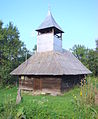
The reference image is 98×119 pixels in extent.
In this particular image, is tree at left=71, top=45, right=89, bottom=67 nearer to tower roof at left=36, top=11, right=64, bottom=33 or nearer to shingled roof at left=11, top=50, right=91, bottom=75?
tower roof at left=36, top=11, right=64, bottom=33

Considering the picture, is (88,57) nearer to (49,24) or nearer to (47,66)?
(49,24)

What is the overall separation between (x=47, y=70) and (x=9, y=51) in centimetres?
976

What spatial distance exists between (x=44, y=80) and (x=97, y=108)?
7412 millimetres

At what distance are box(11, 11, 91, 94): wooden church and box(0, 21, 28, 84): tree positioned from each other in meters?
5.21

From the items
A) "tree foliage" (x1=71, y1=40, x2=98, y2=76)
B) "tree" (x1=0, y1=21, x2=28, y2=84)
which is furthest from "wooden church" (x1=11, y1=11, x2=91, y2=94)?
"tree foliage" (x1=71, y1=40, x2=98, y2=76)

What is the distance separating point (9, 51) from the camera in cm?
1944

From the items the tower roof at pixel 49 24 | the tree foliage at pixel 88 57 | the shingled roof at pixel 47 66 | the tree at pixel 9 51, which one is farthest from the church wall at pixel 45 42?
the tree foliage at pixel 88 57

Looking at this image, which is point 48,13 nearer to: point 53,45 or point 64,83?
point 53,45

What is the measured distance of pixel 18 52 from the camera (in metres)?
20.6

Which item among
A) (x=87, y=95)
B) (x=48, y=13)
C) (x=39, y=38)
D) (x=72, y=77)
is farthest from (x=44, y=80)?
(x=48, y=13)

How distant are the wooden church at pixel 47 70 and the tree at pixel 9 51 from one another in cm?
521

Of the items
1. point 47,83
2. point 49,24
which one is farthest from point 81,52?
point 47,83

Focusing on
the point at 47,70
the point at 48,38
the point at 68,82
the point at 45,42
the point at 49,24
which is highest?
the point at 49,24

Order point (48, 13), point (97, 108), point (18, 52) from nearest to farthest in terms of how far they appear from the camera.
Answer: point (97, 108) → point (48, 13) → point (18, 52)
